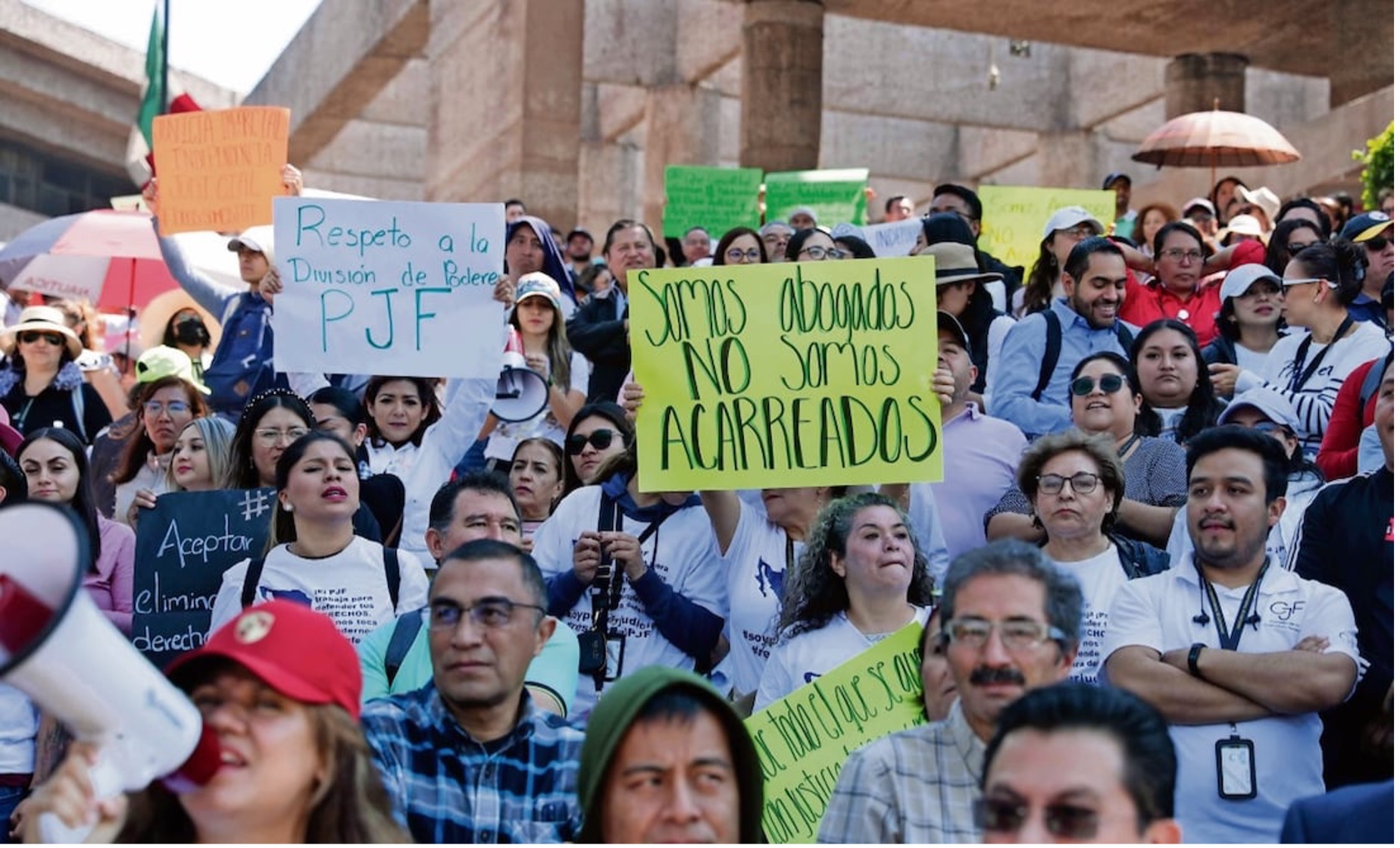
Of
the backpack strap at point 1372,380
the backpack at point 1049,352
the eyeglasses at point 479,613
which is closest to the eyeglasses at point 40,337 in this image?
the backpack at point 1049,352

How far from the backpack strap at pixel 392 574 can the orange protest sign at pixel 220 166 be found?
429cm

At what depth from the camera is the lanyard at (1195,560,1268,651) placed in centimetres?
578

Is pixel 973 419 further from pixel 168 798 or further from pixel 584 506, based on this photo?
pixel 168 798

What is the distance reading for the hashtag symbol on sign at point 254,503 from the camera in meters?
7.13

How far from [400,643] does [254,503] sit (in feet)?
4.76

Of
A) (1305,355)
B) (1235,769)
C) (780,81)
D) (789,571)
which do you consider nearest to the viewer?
(1235,769)

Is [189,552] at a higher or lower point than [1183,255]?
lower

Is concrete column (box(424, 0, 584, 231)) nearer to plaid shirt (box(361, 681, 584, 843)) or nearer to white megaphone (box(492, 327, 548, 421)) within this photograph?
white megaphone (box(492, 327, 548, 421))

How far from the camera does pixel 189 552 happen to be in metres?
7.11

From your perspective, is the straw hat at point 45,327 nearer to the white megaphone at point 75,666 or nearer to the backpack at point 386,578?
the backpack at point 386,578

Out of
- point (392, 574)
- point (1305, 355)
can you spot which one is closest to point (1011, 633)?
point (392, 574)

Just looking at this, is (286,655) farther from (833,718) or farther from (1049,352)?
(1049,352)

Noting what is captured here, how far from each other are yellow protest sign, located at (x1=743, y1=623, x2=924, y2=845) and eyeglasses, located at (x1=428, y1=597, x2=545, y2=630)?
4.13 ft

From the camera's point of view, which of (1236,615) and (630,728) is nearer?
(630,728)
